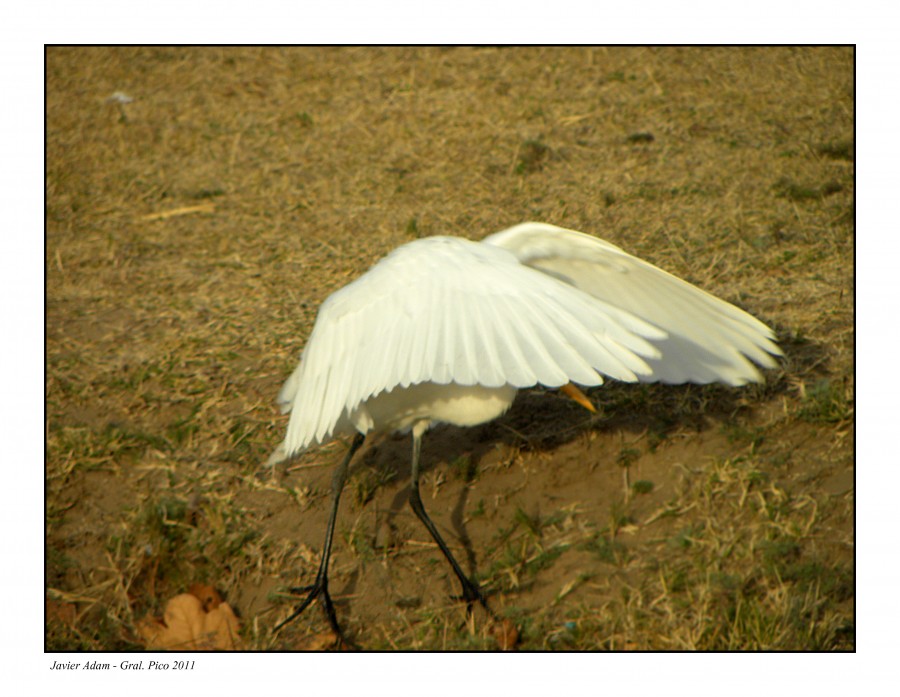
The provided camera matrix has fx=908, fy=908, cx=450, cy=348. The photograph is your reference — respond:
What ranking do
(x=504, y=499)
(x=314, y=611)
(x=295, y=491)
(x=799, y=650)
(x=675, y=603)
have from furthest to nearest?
→ (x=295, y=491) → (x=504, y=499) → (x=314, y=611) → (x=675, y=603) → (x=799, y=650)

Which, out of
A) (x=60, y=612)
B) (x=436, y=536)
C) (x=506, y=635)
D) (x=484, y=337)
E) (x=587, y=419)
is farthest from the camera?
(x=587, y=419)

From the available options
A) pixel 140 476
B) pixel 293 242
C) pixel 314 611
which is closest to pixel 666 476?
pixel 314 611

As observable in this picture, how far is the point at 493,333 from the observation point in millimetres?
2264

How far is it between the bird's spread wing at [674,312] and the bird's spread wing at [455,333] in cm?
37

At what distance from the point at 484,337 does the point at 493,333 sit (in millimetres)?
26

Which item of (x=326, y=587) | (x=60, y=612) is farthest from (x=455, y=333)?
(x=60, y=612)

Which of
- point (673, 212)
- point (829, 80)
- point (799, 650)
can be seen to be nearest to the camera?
point (799, 650)

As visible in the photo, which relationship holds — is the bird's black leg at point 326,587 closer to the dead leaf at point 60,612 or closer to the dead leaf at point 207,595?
the dead leaf at point 207,595

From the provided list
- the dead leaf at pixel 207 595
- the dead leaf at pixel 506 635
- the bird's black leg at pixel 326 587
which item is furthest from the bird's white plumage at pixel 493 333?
the dead leaf at pixel 506 635

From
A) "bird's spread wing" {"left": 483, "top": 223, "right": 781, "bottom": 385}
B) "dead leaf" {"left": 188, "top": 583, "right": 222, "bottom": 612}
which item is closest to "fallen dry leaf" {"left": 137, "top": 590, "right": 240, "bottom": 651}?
"dead leaf" {"left": 188, "top": 583, "right": 222, "bottom": 612}

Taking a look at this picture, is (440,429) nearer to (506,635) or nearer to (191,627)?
(506,635)

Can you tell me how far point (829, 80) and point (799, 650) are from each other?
4697 millimetres

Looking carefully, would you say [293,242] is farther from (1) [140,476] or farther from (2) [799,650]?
(2) [799,650]

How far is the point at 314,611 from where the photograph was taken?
2980 mm
